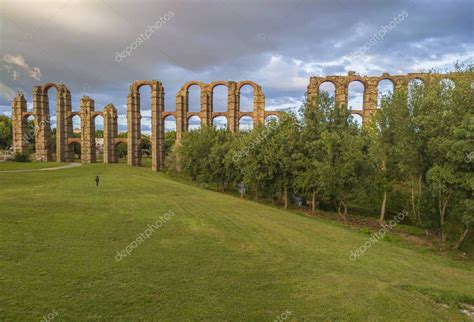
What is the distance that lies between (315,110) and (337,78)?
1139 inches

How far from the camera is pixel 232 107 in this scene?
187 ft

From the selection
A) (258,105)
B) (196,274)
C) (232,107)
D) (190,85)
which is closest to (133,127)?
(190,85)

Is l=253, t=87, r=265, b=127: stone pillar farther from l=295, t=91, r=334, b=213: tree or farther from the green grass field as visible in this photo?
the green grass field

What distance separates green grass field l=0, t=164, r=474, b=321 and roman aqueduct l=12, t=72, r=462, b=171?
143 feet

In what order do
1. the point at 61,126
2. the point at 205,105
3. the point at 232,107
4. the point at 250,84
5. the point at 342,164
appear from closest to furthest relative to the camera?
the point at 342,164 → the point at 232,107 → the point at 250,84 → the point at 205,105 → the point at 61,126

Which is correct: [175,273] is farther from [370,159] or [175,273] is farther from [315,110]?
[315,110]

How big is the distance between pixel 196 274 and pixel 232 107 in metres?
50.8

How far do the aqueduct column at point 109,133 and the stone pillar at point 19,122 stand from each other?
20.2m

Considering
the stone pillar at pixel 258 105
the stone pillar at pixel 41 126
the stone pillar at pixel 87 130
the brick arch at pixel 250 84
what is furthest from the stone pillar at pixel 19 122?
the stone pillar at pixel 258 105

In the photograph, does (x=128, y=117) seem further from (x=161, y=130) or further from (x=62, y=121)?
(x=62, y=121)

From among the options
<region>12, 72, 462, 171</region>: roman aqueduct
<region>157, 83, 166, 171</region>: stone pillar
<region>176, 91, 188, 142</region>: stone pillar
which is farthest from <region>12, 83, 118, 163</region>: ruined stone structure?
<region>176, 91, 188, 142</region>: stone pillar

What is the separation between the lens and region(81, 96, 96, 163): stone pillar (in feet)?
199

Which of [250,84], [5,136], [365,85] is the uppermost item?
[250,84]

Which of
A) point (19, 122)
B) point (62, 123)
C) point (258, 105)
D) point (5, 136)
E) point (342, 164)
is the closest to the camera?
point (342, 164)
